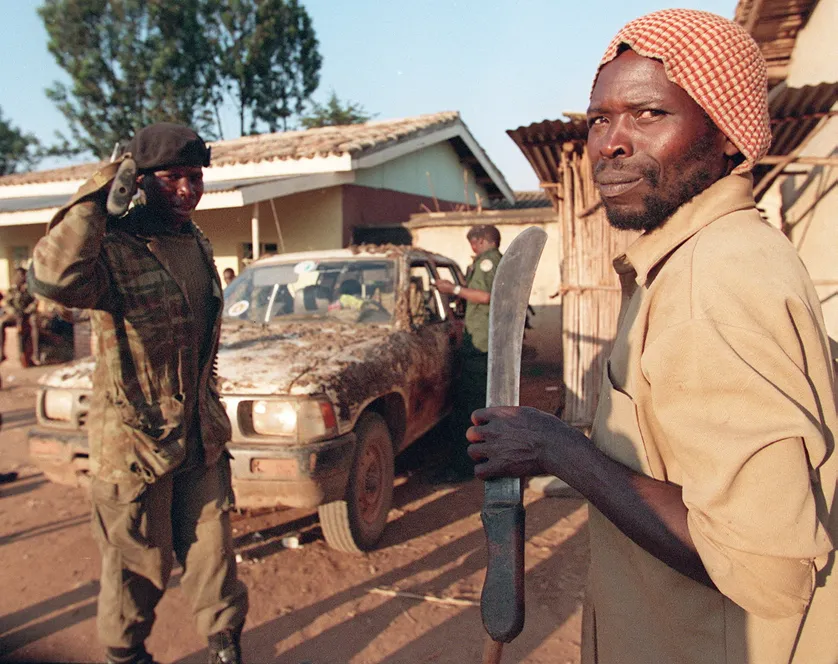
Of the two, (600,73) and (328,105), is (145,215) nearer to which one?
(600,73)

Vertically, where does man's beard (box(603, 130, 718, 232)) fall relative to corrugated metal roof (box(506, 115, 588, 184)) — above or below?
below

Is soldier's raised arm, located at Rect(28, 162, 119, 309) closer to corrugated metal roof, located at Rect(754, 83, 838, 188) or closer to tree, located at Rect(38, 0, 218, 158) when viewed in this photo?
corrugated metal roof, located at Rect(754, 83, 838, 188)

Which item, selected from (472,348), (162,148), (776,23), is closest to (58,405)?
(162,148)

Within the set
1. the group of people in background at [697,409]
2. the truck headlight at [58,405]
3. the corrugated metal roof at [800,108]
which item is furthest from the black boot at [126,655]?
the corrugated metal roof at [800,108]

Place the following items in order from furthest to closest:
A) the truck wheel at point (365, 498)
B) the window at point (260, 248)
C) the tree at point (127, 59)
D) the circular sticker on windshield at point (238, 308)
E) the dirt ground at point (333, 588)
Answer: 1. the tree at point (127, 59)
2. the window at point (260, 248)
3. the circular sticker on windshield at point (238, 308)
4. the truck wheel at point (365, 498)
5. the dirt ground at point (333, 588)

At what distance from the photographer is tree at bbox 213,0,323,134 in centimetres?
2955

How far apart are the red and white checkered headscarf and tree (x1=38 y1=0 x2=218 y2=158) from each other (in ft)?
104

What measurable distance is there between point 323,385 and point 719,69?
2.84 metres

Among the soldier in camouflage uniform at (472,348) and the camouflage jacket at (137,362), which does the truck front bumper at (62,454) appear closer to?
Answer: the camouflage jacket at (137,362)

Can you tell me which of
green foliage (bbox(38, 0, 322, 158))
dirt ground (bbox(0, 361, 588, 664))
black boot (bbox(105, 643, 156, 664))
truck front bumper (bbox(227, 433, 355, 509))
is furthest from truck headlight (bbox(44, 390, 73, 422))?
green foliage (bbox(38, 0, 322, 158))

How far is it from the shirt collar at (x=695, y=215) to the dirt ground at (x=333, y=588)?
2.45 meters

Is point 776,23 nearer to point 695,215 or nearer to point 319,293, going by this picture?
point 319,293

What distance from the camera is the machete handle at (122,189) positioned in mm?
1926

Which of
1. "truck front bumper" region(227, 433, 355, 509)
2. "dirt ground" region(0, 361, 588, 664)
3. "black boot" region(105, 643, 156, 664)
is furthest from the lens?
"truck front bumper" region(227, 433, 355, 509)
